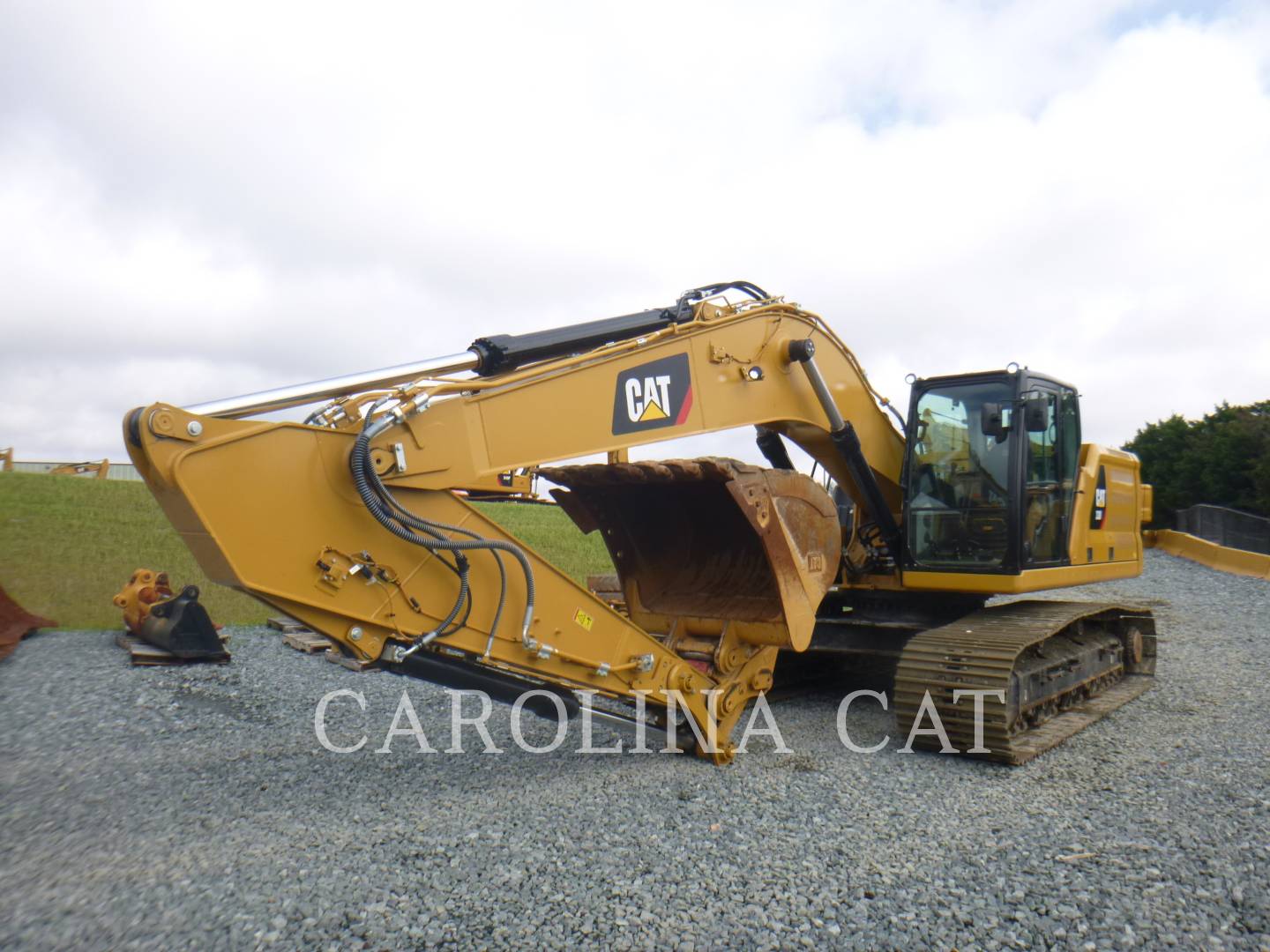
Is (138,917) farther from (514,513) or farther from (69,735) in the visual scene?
(514,513)

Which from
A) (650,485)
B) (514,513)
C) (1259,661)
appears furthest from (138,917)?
(514,513)

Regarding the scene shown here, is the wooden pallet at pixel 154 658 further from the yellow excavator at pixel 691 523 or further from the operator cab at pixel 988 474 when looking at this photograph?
the operator cab at pixel 988 474

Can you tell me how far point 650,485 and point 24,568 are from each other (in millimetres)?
9152

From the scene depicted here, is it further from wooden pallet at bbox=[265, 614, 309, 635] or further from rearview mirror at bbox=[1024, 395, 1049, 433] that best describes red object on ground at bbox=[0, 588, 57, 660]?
rearview mirror at bbox=[1024, 395, 1049, 433]

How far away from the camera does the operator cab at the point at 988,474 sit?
6.26 metres

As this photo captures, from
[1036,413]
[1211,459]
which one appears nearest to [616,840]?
[1036,413]

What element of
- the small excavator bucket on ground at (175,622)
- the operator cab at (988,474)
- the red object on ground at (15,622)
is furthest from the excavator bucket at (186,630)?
the operator cab at (988,474)

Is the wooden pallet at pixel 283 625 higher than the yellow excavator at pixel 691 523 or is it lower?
lower

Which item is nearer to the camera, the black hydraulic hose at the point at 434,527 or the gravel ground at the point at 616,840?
the gravel ground at the point at 616,840

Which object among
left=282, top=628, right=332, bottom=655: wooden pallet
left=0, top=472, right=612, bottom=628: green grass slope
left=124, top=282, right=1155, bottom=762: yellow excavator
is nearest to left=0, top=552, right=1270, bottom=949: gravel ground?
left=124, top=282, right=1155, bottom=762: yellow excavator

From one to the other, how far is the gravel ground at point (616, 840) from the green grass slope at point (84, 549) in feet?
16.1

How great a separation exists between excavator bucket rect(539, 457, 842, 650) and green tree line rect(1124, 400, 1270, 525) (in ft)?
83.8

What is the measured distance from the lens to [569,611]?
463cm

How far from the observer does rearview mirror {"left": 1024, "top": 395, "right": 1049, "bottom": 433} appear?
19.9 ft
